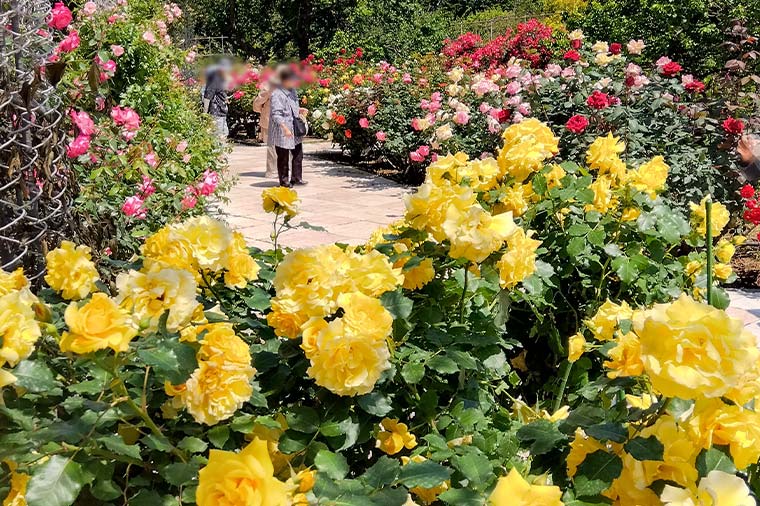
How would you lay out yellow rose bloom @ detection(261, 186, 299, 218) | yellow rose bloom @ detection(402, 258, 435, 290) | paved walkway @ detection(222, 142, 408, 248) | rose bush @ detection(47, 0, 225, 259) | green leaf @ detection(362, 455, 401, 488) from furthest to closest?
paved walkway @ detection(222, 142, 408, 248)
rose bush @ detection(47, 0, 225, 259)
yellow rose bloom @ detection(261, 186, 299, 218)
yellow rose bloom @ detection(402, 258, 435, 290)
green leaf @ detection(362, 455, 401, 488)

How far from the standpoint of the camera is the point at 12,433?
1013mm

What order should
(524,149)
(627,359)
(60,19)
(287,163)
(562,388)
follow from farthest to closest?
(287,163) < (60,19) < (562,388) < (524,149) < (627,359)

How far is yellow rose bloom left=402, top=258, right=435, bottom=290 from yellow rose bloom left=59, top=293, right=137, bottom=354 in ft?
1.92

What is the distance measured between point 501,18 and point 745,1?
419 inches

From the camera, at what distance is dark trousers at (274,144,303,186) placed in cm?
871

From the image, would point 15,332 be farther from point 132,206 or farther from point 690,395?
point 132,206

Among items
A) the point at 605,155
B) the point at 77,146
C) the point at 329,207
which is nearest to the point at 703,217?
the point at 605,155

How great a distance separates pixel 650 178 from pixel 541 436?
1.17 meters

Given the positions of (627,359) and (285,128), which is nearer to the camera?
(627,359)

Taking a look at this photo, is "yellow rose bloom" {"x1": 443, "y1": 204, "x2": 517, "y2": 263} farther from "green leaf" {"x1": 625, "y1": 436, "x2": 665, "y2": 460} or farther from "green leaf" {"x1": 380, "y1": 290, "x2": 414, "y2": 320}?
"green leaf" {"x1": 625, "y1": 436, "x2": 665, "y2": 460}

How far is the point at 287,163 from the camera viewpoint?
877 centimetres

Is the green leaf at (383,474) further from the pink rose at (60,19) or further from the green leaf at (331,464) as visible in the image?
the pink rose at (60,19)

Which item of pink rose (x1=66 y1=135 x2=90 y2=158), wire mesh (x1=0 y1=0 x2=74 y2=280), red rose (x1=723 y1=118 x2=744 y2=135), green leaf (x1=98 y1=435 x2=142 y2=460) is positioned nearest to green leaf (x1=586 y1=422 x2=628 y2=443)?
green leaf (x1=98 y1=435 x2=142 y2=460)

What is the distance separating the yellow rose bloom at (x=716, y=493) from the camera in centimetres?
91
